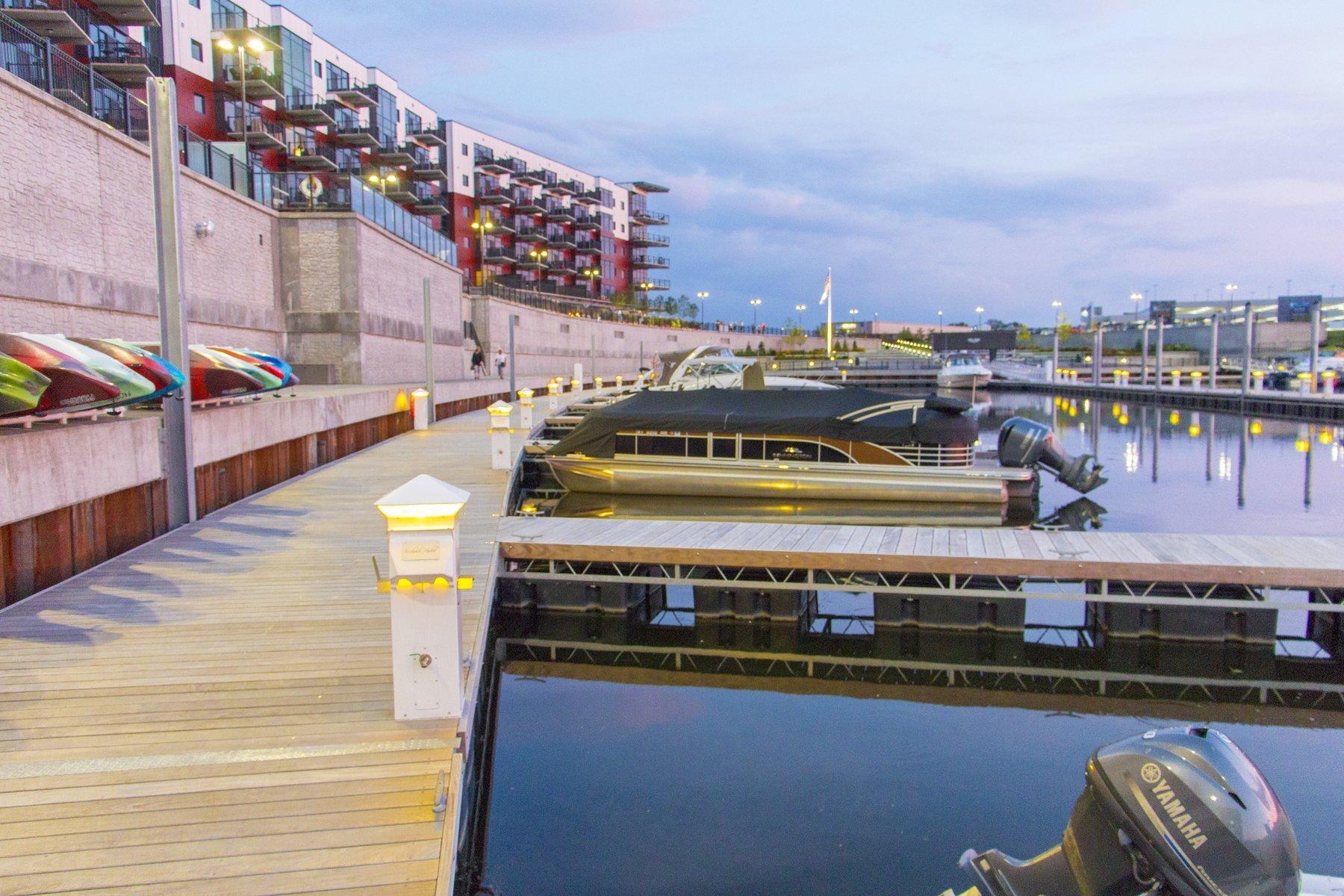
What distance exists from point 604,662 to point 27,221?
479 inches

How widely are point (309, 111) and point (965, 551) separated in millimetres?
46752

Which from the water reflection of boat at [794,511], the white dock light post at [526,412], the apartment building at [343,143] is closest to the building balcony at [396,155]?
the apartment building at [343,143]

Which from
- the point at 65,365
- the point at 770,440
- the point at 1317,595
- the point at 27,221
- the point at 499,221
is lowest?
the point at 1317,595

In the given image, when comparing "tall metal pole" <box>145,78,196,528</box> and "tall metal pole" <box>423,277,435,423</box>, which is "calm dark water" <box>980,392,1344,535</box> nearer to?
"tall metal pole" <box>423,277,435,423</box>

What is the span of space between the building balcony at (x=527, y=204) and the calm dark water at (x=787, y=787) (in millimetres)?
70229

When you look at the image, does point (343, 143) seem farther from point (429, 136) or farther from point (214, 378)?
point (214, 378)

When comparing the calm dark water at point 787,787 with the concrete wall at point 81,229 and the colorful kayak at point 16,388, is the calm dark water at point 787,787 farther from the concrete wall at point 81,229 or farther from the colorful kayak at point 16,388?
the concrete wall at point 81,229

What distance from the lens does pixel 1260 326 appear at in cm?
10444

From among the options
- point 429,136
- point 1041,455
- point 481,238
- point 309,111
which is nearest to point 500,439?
point 1041,455

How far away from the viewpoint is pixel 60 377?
10.1m

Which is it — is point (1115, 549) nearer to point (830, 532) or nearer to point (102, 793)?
point (830, 532)

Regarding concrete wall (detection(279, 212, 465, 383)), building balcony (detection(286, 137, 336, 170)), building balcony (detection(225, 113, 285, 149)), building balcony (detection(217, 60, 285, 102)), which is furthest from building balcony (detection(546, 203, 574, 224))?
concrete wall (detection(279, 212, 465, 383))

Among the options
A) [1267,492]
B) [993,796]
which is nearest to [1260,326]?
[1267,492]

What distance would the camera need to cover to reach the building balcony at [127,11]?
28.1 m
